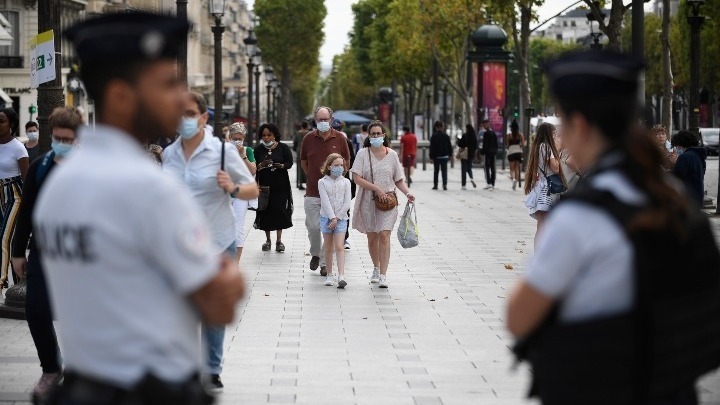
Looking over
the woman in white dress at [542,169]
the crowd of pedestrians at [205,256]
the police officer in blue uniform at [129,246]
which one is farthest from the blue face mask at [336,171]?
the police officer in blue uniform at [129,246]

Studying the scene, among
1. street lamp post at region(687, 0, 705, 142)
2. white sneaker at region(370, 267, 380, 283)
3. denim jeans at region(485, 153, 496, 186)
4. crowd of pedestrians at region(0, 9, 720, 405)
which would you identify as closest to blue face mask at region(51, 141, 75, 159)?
crowd of pedestrians at region(0, 9, 720, 405)

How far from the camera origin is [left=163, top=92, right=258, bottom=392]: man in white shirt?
340 inches

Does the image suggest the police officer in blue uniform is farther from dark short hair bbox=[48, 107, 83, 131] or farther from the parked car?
the parked car

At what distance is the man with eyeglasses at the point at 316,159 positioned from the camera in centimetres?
1656

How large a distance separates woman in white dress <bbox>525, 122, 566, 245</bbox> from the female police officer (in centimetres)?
1009

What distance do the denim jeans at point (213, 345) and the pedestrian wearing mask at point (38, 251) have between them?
0.85 meters

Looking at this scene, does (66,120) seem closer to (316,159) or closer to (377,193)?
(377,193)

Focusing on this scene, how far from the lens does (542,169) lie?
47.1ft

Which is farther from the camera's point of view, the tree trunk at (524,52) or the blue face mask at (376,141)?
the tree trunk at (524,52)

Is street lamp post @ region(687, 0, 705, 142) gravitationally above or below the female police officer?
above

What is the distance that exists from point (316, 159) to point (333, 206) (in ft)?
5.10

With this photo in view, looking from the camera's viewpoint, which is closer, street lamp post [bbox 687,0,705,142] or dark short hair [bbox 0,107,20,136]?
dark short hair [bbox 0,107,20,136]

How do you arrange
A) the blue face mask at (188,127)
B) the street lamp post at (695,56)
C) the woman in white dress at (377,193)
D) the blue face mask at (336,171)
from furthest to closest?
1. the street lamp post at (695,56)
2. the blue face mask at (336,171)
3. the woman in white dress at (377,193)
4. the blue face mask at (188,127)

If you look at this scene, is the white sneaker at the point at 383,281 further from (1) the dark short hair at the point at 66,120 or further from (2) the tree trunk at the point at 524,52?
(2) the tree trunk at the point at 524,52
